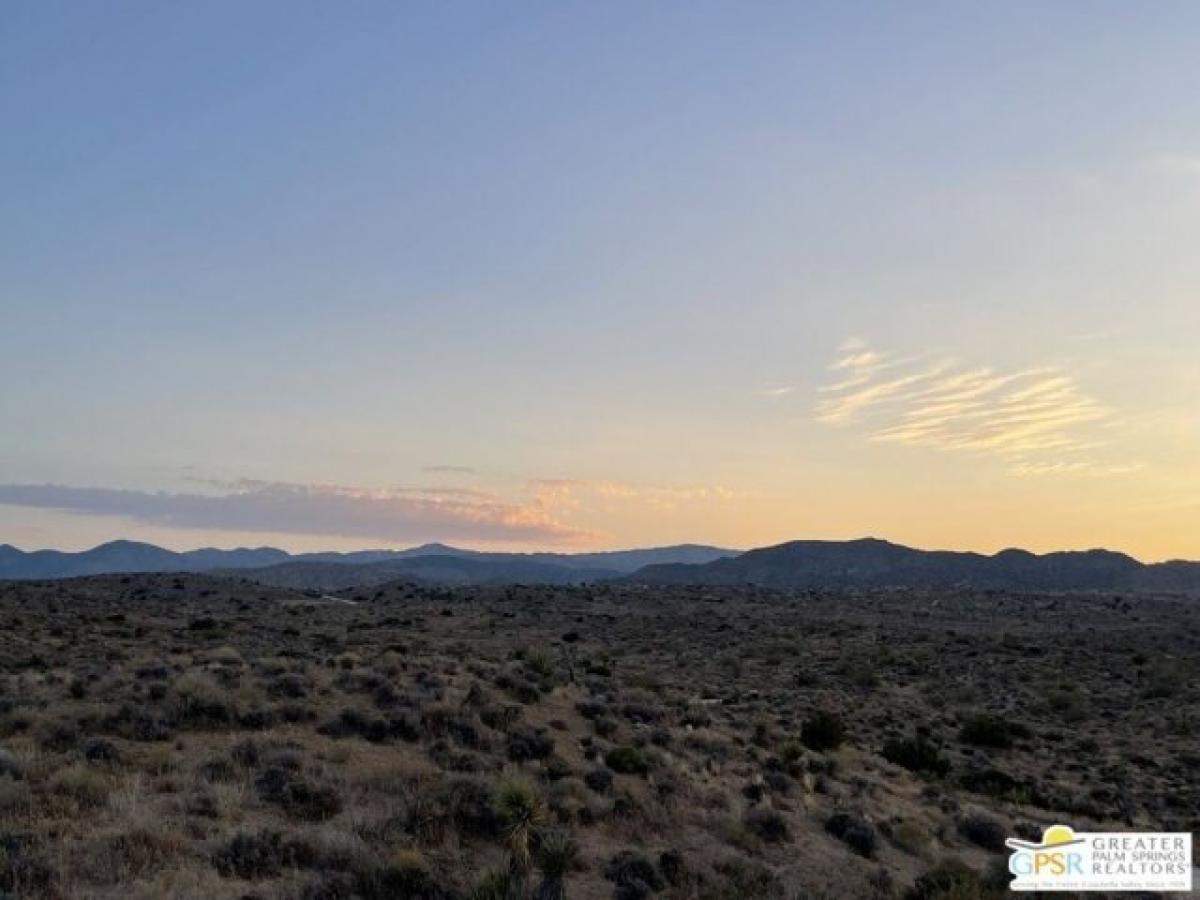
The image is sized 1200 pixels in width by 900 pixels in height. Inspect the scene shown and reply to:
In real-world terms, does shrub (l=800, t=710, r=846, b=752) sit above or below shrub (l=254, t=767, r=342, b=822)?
below

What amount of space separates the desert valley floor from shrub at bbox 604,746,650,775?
0.26 ft

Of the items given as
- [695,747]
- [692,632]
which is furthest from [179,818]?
[692,632]

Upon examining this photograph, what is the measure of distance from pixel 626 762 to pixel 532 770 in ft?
7.75

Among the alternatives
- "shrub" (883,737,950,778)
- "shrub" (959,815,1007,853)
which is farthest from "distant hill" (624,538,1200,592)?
"shrub" (959,815,1007,853)

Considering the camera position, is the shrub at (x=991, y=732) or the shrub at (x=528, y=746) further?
the shrub at (x=991, y=732)

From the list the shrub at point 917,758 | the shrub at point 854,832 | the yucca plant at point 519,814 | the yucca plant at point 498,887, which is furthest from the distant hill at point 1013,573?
the yucca plant at point 498,887

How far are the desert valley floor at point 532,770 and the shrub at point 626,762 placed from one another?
0.26ft

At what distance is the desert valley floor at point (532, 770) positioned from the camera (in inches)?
459

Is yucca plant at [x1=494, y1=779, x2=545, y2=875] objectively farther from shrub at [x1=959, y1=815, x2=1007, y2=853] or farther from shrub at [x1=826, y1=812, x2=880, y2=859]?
shrub at [x1=959, y1=815, x2=1007, y2=853]

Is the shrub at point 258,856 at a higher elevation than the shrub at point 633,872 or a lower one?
higher

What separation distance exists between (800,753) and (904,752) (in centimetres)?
535

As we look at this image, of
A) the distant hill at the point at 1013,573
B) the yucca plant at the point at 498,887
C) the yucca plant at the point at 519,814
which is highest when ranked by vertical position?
the yucca plant at the point at 519,814

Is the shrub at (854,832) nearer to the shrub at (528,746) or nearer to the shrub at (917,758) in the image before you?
the shrub at (528,746)

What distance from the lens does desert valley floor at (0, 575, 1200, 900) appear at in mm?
11648
